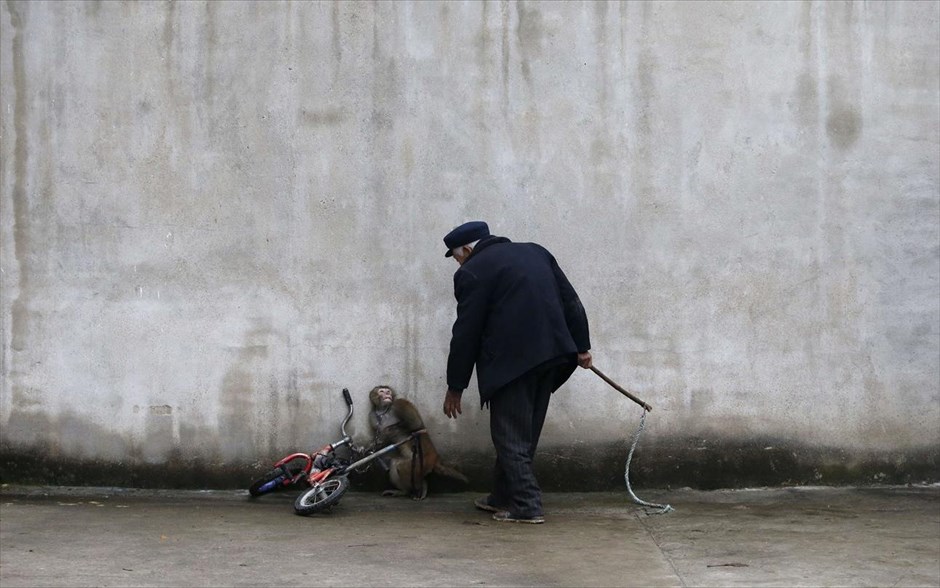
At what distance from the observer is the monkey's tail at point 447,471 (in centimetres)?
718

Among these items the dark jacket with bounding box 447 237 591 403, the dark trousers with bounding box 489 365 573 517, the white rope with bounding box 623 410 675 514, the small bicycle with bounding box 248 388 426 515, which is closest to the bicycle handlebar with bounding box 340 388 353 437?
the small bicycle with bounding box 248 388 426 515

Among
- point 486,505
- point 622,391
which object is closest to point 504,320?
point 622,391

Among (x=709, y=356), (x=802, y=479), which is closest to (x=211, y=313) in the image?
(x=709, y=356)

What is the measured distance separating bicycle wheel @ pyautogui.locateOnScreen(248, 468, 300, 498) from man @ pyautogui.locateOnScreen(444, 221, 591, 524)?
109cm

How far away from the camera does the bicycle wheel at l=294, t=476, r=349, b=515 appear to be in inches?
264

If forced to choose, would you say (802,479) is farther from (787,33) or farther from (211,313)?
(211,313)

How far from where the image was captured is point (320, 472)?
22.7 feet

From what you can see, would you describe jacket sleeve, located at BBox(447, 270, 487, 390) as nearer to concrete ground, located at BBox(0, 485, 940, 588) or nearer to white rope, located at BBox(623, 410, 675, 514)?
concrete ground, located at BBox(0, 485, 940, 588)

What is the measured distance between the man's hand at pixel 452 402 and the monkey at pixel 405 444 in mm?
351

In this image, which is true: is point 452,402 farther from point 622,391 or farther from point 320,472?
point 622,391

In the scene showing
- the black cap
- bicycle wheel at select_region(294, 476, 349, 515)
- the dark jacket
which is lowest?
bicycle wheel at select_region(294, 476, 349, 515)

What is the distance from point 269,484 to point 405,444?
31.4 inches

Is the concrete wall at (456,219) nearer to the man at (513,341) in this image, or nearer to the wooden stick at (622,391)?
the wooden stick at (622,391)

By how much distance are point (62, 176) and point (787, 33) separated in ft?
14.0
